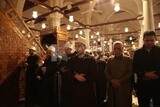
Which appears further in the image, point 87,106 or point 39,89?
point 39,89

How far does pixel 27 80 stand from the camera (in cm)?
620

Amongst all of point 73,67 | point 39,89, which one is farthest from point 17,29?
point 73,67

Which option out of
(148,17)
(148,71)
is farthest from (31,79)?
(148,17)

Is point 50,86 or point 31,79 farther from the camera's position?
point 31,79

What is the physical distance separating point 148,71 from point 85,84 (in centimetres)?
116

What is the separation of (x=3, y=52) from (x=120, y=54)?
3.63m

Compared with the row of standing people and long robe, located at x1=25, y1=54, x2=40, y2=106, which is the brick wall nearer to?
long robe, located at x1=25, y1=54, x2=40, y2=106

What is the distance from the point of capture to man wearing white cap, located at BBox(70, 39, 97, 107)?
4016 mm

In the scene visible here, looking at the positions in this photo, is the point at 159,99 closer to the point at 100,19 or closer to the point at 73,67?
the point at 73,67

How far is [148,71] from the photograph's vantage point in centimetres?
365

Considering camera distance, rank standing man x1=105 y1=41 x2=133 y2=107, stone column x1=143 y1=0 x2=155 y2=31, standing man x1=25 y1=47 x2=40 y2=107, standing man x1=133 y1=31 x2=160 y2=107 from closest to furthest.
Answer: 1. standing man x1=133 y1=31 x2=160 y2=107
2. standing man x1=105 y1=41 x2=133 y2=107
3. standing man x1=25 y1=47 x2=40 y2=107
4. stone column x1=143 y1=0 x2=155 y2=31

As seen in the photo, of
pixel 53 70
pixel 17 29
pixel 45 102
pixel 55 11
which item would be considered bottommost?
pixel 45 102

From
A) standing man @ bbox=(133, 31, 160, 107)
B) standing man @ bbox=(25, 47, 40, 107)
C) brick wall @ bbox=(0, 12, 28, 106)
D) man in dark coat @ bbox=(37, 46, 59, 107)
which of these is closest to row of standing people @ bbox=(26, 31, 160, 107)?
standing man @ bbox=(133, 31, 160, 107)

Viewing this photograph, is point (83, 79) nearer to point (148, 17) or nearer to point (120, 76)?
point (120, 76)
